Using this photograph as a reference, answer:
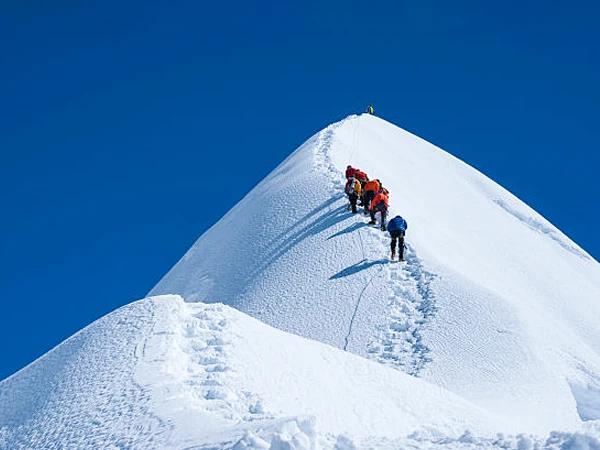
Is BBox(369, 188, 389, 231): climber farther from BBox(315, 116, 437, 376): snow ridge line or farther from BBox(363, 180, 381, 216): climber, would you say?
BBox(315, 116, 437, 376): snow ridge line

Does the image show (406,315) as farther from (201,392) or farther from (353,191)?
(201,392)

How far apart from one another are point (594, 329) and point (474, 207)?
35.5 ft

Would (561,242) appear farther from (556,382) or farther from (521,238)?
(556,382)

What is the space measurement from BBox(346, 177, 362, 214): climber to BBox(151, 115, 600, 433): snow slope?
1.24 ft

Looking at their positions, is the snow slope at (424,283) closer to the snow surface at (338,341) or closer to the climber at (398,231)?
the snow surface at (338,341)

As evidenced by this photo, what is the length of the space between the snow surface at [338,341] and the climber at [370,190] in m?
0.75

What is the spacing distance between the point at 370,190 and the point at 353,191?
0.88m

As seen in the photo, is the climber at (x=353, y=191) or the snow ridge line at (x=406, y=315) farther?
the climber at (x=353, y=191)

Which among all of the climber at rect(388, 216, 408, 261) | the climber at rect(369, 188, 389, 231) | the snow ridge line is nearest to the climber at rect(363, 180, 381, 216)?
the climber at rect(369, 188, 389, 231)

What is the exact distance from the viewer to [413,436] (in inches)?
369

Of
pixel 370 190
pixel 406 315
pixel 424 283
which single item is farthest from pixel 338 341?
pixel 370 190

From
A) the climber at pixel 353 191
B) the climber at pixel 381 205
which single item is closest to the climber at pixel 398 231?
the climber at pixel 381 205

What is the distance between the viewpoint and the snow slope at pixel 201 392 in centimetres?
986

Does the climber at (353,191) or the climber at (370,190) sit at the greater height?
the climber at (353,191)
